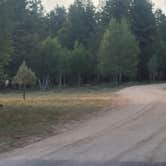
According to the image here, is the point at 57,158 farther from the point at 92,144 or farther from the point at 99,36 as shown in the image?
the point at 99,36

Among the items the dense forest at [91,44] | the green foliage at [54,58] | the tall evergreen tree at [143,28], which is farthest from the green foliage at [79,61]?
the tall evergreen tree at [143,28]

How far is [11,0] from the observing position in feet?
85.8

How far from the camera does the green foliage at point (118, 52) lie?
7119 cm

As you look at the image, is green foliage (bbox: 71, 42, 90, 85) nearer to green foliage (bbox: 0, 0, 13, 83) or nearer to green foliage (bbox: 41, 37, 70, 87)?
green foliage (bbox: 41, 37, 70, 87)

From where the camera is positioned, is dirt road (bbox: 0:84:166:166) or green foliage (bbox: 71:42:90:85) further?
green foliage (bbox: 71:42:90:85)

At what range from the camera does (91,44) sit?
280 ft

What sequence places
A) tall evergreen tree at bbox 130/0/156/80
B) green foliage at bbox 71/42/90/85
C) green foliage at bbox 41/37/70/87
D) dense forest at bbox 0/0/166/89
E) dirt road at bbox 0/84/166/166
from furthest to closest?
1. tall evergreen tree at bbox 130/0/156/80
2. green foliage at bbox 71/42/90/85
3. green foliage at bbox 41/37/70/87
4. dense forest at bbox 0/0/166/89
5. dirt road at bbox 0/84/166/166

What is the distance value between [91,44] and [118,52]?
14.8 meters

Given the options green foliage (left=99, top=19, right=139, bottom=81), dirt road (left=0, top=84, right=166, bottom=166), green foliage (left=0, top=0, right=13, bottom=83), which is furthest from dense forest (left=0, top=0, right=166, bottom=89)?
dirt road (left=0, top=84, right=166, bottom=166)

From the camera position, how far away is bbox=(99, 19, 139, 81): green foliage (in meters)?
71.2

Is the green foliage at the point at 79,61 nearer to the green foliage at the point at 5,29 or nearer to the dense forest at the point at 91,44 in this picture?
the dense forest at the point at 91,44

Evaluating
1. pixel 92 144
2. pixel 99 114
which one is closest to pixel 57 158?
pixel 92 144

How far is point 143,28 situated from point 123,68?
64.0ft

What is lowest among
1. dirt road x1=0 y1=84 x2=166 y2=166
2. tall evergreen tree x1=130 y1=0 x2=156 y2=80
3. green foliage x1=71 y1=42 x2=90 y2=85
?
dirt road x1=0 y1=84 x2=166 y2=166
